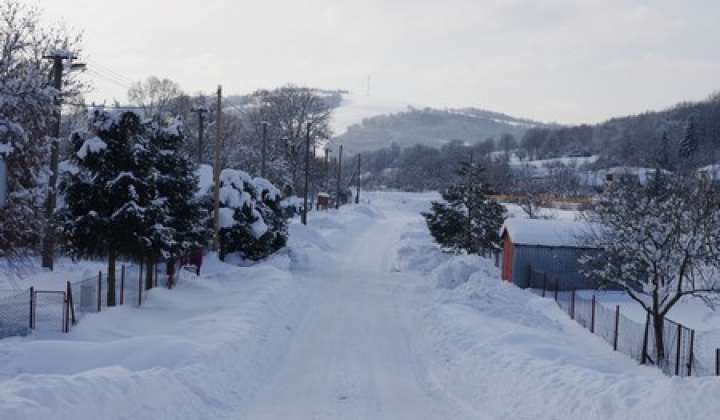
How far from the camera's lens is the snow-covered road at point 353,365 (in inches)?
499

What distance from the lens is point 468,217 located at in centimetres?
3884

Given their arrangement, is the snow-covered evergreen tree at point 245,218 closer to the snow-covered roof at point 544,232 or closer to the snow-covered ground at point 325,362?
the snow-covered ground at point 325,362

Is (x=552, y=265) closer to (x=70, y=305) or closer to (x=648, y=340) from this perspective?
(x=648, y=340)

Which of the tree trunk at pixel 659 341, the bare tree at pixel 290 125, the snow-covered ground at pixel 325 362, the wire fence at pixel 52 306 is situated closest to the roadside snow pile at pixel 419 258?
the snow-covered ground at pixel 325 362

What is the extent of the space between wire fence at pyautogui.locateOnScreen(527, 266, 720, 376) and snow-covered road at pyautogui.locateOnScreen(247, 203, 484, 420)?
583 centimetres

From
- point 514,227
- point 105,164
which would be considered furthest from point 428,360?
point 514,227

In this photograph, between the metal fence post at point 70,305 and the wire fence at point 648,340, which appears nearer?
the wire fence at point 648,340

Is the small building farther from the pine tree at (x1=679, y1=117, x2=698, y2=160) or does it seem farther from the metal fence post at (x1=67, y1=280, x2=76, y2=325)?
the pine tree at (x1=679, y1=117, x2=698, y2=160)

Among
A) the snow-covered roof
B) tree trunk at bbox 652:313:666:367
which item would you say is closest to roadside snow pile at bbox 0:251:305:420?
tree trunk at bbox 652:313:666:367

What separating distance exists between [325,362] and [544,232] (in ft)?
64.6

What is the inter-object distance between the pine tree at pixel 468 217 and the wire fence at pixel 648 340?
11.1 m

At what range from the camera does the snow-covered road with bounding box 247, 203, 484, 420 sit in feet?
41.5

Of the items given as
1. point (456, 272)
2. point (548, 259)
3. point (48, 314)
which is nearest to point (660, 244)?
point (456, 272)

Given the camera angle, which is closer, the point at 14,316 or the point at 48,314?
the point at 14,316
